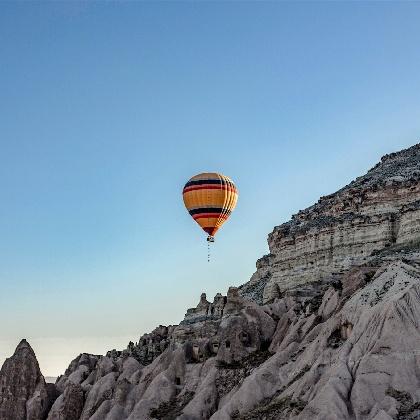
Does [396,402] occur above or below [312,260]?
below

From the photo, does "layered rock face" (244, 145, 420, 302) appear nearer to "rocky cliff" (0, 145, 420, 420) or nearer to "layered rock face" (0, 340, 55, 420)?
"rocky cliff" (0, 145, 420, 420)

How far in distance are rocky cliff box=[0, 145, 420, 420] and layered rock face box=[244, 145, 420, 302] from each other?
16cm

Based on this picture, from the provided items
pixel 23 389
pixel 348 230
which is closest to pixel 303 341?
pixel 348 230

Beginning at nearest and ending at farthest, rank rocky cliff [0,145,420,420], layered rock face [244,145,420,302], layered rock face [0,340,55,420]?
rocky cliff [0,145,420,420], layered rock face [0,340,55,420], layered rock face [244,145,420,302]

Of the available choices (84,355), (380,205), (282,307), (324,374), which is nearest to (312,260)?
(380,205)

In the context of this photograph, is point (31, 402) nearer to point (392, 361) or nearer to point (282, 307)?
point (282, 307)

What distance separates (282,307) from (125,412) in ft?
62.2

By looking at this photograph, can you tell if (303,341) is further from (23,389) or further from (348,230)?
(23,389)

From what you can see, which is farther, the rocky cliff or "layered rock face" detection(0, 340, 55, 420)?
"layered rock face" detection(0, 340, 55, 420)

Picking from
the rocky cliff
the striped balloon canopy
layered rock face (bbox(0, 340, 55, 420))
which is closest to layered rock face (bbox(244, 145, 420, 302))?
the rocky cliff

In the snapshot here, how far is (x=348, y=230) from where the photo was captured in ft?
343

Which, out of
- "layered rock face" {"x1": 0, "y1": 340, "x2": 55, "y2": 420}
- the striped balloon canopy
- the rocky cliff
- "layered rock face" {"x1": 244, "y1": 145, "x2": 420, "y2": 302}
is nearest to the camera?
the rocky cliff

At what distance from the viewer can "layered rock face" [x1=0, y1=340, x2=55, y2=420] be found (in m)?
98.8

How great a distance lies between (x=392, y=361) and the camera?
61156 millimetres
